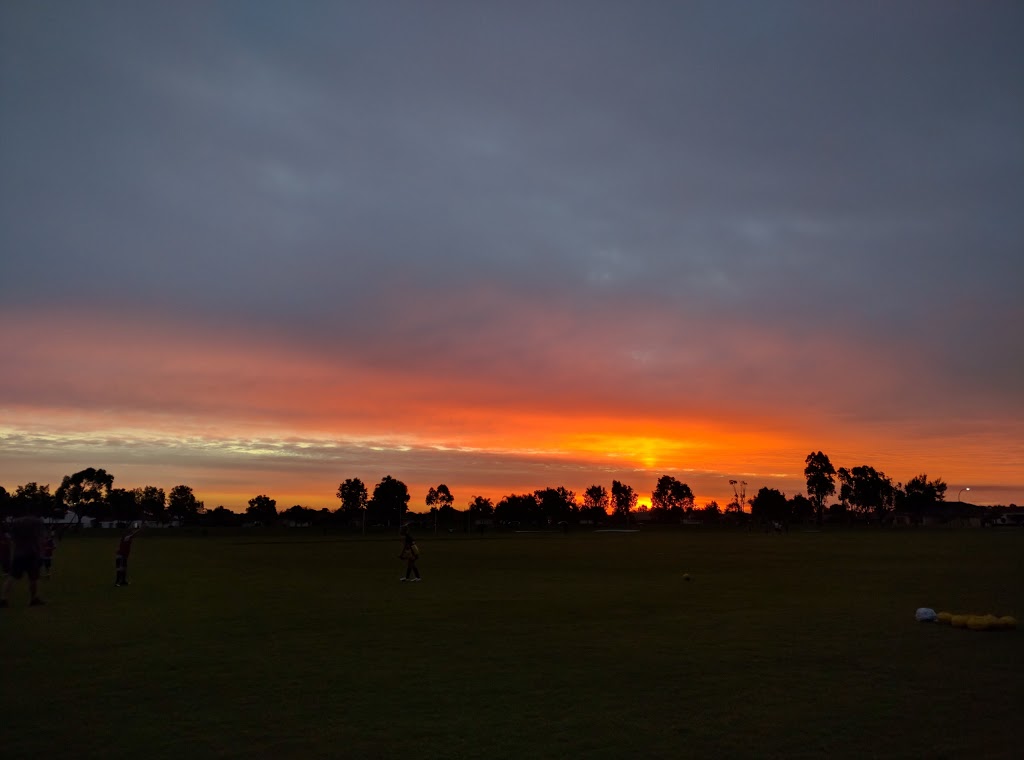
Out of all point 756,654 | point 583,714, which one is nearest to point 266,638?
point 583,714

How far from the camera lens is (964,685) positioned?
1028 cm

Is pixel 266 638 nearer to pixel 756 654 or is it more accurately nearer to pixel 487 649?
pixel 487 649

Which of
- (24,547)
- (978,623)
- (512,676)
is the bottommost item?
(512,676)

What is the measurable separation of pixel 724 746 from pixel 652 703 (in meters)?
1.79

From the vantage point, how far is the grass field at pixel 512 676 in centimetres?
786

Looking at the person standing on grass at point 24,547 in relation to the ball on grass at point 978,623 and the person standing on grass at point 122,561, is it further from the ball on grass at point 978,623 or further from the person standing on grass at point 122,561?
the ball on grass at point 978,623

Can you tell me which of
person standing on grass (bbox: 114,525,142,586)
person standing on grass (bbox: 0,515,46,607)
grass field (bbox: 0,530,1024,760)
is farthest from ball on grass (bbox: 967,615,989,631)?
person standing on grass (bbox: 114,525,142,586)

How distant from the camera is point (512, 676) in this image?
10.9m

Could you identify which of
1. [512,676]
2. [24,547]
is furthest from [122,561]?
[512,676]

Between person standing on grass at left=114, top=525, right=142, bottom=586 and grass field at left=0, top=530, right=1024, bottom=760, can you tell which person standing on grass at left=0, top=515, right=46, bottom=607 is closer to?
grass field at left=0, top=530, right=1024, bottom=760

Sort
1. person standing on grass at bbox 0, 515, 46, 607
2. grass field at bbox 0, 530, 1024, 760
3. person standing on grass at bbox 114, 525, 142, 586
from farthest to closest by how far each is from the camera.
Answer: person standing on grass at bbox 114, 525, 142, 586 < person standing on grass at bbox 0, 515, 46, 607 < grass field at bbox 0, 530, 1024, 760

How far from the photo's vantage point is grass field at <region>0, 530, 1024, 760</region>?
786 centimetres

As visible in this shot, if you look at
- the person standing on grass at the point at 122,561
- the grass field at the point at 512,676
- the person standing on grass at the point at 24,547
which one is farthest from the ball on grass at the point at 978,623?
the person standing on grass at the point at 122,561

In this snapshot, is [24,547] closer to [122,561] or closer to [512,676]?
[122,561]
